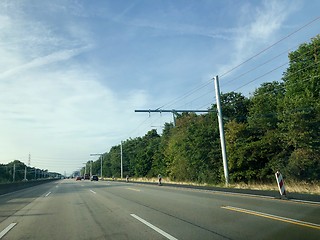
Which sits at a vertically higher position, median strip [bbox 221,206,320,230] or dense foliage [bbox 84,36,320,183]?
dense foliage [bbox 84,36,320,183]

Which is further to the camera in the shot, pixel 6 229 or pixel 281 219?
pixel 6 229

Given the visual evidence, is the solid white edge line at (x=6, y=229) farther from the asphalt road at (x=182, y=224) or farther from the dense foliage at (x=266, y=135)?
the dense foliage at (x=266, y=135)

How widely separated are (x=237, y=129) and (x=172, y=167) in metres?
19.6

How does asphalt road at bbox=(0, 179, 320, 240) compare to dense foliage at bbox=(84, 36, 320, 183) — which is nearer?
asphalt road at bbox=(0, 179, 320, 240)

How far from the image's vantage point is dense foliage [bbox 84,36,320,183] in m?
25.0

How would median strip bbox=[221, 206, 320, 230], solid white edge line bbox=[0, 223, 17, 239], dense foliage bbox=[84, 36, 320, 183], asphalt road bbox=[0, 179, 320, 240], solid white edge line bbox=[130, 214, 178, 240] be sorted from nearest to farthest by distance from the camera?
solid white edge line bbox=[130, 214, 178, 240] < asphalt road bbox=[0, 179, 320, 240] < median strip bbox=[221, 206, 320, 230] < solid white edge line bbox=[0, 223, 17, 239] < dense foliage bbox=[84, 36, 320, 183]

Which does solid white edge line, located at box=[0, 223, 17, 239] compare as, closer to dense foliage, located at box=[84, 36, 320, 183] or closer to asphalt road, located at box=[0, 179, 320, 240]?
asphalt road, located at box=[0, 179, 320, 240]

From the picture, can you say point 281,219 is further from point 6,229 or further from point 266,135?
point 266,135

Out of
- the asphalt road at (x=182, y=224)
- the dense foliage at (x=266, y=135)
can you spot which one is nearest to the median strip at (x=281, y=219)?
the asphalt road at (x=182, y=224)

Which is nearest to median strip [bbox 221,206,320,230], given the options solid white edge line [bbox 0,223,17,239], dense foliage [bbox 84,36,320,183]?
solid white edge line [bbox 0,223,17,239]

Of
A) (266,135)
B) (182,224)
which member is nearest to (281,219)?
(182,224)

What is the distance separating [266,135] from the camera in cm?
2969

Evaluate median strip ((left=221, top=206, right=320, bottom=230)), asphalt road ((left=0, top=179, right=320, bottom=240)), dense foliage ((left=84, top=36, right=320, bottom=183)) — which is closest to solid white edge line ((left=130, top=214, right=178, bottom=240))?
asphalt road ((left=0, top=179, right=320, bottom=240))

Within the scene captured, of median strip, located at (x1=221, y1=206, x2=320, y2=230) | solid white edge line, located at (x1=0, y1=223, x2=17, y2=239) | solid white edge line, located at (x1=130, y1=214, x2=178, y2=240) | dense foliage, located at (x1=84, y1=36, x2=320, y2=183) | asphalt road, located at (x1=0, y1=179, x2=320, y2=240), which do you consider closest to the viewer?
solid white edge line, located at (x1=130, y1=214, x2=178, y2=240)
